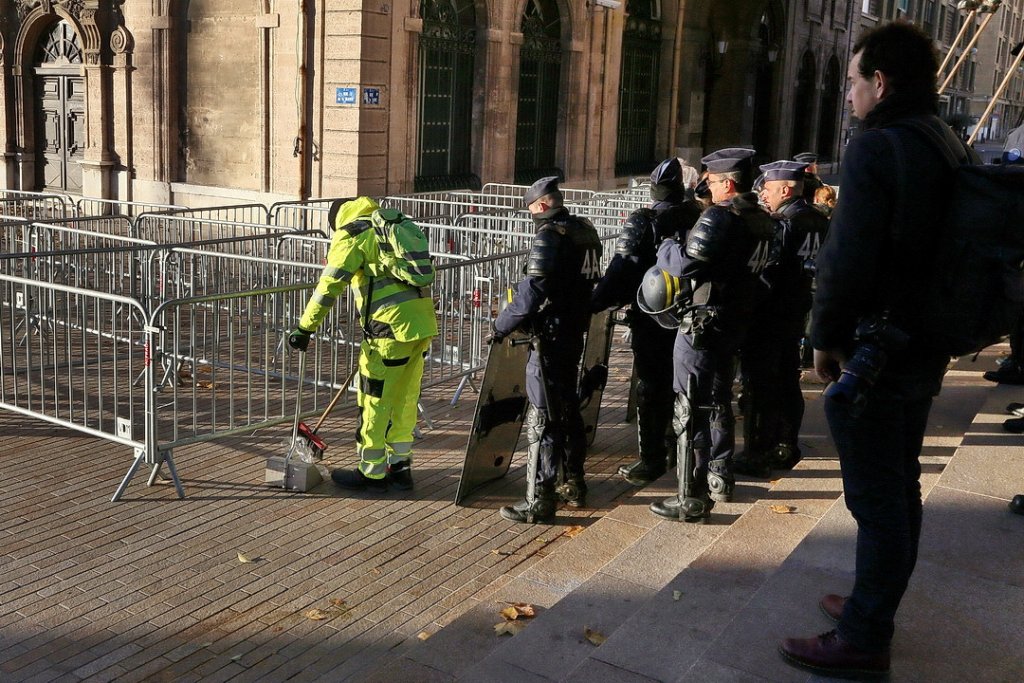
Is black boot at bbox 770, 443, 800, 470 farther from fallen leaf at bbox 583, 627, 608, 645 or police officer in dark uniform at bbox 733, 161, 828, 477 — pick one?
fallen leaf at bbox 583, 627, 608, 645

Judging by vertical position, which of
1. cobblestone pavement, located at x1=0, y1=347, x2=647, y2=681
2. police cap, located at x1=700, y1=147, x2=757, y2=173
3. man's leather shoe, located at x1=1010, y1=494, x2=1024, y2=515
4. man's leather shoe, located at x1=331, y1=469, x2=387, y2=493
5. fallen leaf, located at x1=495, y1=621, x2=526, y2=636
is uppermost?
police cap, located at x1=700, y1=147, x2=757, y2=173

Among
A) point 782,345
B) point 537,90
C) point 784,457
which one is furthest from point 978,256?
point 537,90

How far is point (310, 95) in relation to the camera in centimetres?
1645

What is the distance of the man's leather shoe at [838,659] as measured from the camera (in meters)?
3.56

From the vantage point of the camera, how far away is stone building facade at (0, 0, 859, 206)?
16.3 metres

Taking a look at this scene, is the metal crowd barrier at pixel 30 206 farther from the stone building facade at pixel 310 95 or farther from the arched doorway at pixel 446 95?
the arched doorway at pixel 446 95

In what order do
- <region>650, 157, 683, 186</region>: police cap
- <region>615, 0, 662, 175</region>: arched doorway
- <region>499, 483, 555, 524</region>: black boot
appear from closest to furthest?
1. <region>499, 483, 555, 524</region>: black boot
2. <region>650, 157, 683, 186</region>: police cap
3. <region>615, 0, 662, 175</region>: arched doorway

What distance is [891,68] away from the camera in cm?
339

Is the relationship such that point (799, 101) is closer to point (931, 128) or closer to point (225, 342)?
point (225, 342)

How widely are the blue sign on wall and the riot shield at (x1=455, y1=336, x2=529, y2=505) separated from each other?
10546 mm

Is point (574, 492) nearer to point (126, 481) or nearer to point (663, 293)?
point (663, 293)

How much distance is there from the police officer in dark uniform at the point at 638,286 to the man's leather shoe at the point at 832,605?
2.52 meters

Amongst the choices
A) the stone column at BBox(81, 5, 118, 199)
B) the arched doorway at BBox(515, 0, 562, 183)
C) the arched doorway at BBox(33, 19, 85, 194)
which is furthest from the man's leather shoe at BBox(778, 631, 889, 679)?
the arched doorway at BBox(33, 19, 85, 194)

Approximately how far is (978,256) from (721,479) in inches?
125
